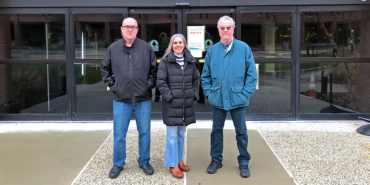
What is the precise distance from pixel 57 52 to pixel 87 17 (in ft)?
3.19

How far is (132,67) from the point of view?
147 inches

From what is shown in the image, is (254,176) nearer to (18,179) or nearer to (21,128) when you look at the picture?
(18,179)

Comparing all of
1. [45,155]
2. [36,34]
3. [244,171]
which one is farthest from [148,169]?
[36,34]

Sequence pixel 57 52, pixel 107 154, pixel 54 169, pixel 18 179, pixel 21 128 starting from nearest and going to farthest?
pixel 18 179, pixel 54 169, pixel 107 154, pixel 21 128, pixel 57 52

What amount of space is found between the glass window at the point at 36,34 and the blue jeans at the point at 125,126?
3.25 m

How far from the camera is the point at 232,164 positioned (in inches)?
164

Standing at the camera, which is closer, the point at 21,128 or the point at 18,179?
the point at 18,179

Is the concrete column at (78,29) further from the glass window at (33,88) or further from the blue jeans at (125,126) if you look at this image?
the blue jeans at (125,126)

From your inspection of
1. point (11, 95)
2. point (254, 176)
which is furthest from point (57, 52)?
point (254, 176)

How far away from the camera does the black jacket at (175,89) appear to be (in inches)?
143

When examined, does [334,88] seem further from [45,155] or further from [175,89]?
[45,155]

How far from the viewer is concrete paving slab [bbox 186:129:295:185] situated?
12.0 ft

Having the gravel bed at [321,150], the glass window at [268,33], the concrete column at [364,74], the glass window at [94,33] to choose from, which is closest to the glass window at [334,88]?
the concrete column at [364,74]

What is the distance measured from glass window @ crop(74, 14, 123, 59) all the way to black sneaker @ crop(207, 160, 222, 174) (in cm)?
356
